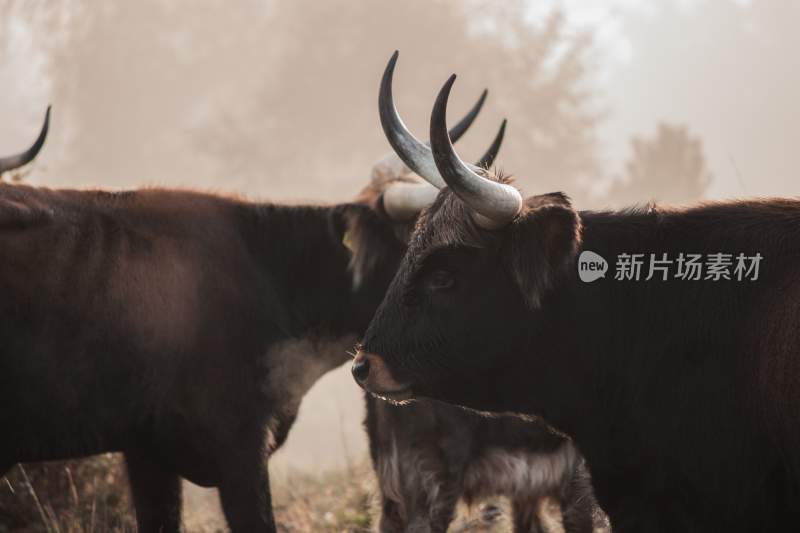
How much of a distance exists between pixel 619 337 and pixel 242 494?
1818 mm

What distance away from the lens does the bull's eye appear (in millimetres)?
3410

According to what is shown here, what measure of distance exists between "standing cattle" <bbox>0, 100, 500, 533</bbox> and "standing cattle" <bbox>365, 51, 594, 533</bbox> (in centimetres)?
56

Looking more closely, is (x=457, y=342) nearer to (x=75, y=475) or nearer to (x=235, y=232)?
(x=235, y=232)

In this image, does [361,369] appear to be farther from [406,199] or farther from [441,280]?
[406,199]

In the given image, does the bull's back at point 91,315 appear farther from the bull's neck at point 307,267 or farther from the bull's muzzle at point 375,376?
the bull's muzzle at point 375,376

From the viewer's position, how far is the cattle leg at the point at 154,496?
15.4 feet

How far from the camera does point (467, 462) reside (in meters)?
4.61

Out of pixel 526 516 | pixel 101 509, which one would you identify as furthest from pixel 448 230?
pixel 101 509

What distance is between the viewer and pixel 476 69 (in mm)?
37375

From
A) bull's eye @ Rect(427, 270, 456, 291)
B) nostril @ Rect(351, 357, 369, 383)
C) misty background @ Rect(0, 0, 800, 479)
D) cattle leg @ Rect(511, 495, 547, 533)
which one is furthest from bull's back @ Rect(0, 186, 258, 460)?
misty background @ Rect(0, 0, 800, 479)

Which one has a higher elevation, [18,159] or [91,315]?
[18,159]

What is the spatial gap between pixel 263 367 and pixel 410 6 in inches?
1390

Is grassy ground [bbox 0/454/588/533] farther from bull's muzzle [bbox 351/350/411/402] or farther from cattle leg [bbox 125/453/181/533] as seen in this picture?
bull's muzzle [bbox 351/350/411/402]

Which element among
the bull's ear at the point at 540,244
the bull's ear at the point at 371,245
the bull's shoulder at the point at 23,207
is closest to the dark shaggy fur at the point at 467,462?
the bull's ear at the point at 371,245
